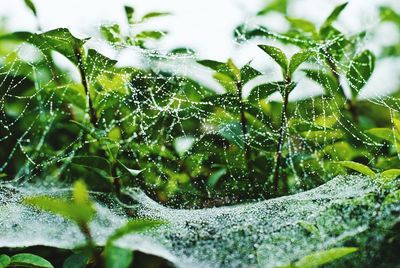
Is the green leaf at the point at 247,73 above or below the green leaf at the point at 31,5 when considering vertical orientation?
below

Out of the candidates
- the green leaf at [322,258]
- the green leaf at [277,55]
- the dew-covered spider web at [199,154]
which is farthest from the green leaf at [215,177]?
the green leaf at [322,258]

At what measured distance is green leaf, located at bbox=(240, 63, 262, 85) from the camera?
65.9 inches

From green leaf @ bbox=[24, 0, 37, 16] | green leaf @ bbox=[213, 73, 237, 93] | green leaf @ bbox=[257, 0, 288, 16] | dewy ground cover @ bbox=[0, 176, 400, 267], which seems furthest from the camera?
green leaf @ bbox=[257, 0, 288, 16]

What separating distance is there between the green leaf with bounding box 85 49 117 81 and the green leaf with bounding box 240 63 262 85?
0.49m

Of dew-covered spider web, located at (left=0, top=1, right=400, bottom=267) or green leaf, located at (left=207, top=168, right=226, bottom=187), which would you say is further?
green leaf, located at (left=207, top=168, right=226, bottom=187)

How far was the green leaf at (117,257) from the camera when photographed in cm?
96

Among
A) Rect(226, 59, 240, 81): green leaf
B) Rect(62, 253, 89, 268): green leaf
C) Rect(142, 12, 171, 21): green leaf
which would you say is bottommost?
Rect(62, 253, 89, 268): green leaf

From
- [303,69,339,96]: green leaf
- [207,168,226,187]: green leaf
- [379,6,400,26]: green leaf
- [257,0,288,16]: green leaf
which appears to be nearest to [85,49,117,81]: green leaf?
[207,168,226,187]: green leaf

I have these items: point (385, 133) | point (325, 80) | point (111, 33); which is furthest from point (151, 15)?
point (385, 133)

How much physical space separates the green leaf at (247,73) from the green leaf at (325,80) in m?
0.37

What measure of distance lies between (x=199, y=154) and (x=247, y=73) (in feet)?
1.49

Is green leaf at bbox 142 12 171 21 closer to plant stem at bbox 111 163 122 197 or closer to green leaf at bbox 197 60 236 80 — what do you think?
green leaf at bbox 197 60 236 80

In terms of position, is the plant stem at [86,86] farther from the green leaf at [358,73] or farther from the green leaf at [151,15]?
the green leaf at [358,73]

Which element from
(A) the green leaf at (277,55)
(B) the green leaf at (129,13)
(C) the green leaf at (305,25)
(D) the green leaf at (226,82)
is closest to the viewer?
(A) the green leaf at (277,55)
